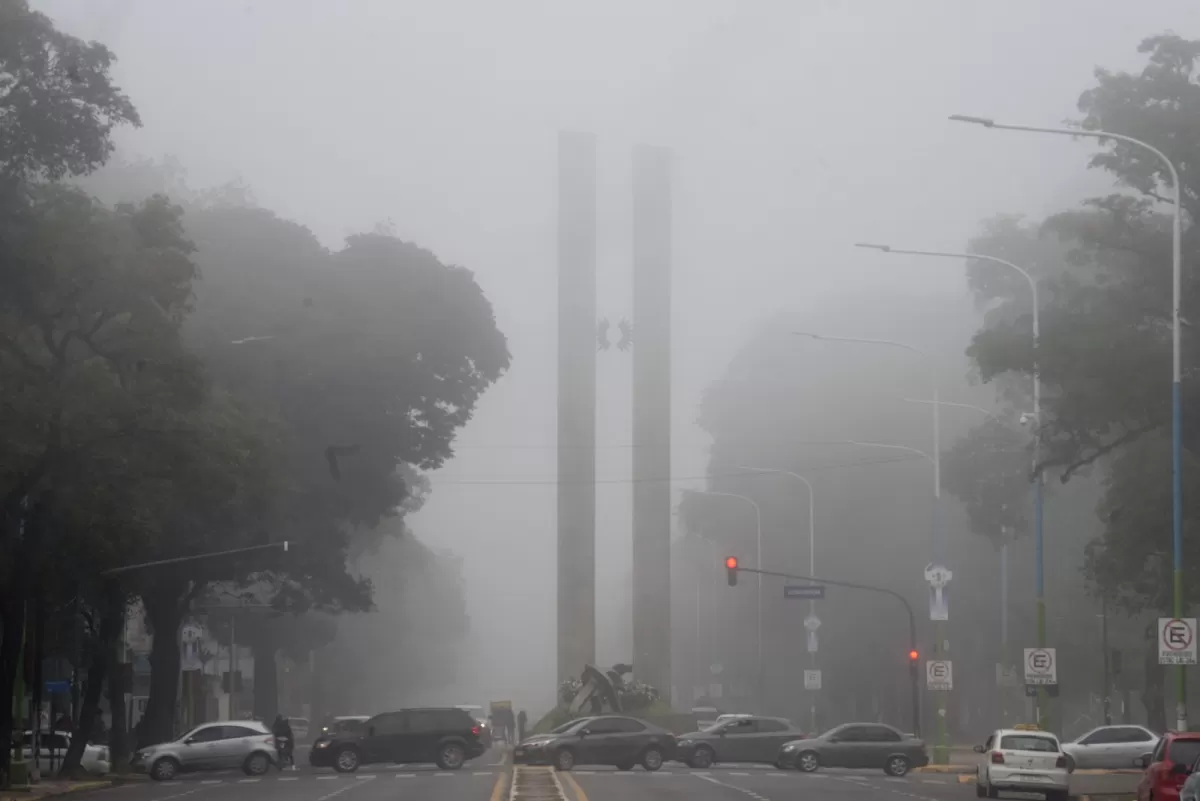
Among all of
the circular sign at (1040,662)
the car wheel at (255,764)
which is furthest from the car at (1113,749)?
the car wheel at (255,764)

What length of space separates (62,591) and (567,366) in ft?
132

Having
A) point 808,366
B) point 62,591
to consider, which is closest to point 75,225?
point 62,591

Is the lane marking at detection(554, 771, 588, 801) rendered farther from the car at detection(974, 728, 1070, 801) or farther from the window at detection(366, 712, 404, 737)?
the car at detection(974, 728, 1070, 801)

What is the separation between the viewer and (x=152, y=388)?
37812 millimetres

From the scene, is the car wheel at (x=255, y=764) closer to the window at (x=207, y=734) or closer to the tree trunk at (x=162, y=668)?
the window at (x=207, y=734)

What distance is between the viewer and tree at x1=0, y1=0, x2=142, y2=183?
115 ft

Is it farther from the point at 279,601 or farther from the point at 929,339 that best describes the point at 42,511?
the point at 929,339

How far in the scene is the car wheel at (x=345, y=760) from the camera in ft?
157

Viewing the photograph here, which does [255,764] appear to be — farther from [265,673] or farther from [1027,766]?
[265,673]

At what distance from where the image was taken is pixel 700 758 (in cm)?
4991

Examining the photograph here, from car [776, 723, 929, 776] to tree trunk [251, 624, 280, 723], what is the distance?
29.2 meters

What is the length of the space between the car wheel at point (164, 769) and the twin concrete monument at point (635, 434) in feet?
114

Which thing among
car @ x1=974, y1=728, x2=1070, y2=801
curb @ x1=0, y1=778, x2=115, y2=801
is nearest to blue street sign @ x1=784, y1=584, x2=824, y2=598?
car @ x1=974, y1=728, x2=1070, y2=801

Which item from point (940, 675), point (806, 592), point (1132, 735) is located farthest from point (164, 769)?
point (1132, 735)
